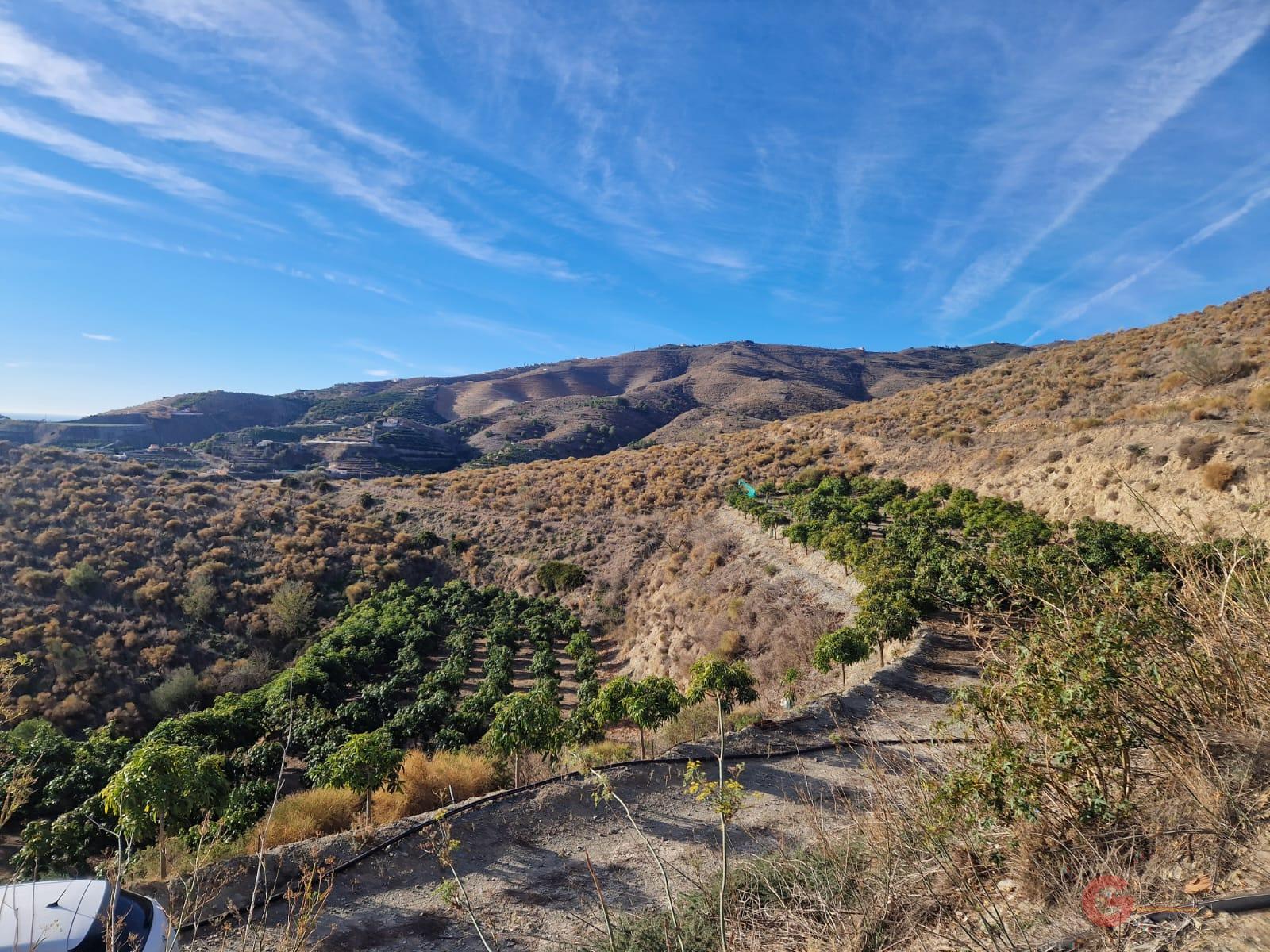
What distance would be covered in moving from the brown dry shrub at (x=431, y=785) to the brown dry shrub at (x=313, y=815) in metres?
0.40

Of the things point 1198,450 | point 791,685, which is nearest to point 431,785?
point 791,685

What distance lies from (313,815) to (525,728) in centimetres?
325

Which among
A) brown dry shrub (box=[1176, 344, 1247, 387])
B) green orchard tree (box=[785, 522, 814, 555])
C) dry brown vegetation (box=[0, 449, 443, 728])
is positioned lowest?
dry brown vegetation (box=[0, 449, 443, 728])

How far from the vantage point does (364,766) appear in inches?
323

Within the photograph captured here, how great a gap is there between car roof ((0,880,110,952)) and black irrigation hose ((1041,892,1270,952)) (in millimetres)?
6199

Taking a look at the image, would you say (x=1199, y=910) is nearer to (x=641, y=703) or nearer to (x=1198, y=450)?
(x=641, y=703)

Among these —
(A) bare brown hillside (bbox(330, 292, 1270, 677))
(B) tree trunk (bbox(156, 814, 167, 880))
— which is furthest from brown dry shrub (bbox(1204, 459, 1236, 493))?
(B) tree trunk (bbox(156, 814, 167, 880))

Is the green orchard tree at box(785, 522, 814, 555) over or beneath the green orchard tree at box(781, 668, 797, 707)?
over

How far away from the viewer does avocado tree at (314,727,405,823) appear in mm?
7984

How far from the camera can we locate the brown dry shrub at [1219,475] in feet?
48.1

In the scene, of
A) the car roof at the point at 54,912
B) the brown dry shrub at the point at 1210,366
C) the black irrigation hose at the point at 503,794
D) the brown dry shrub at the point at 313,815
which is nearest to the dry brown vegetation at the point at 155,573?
the brown dry shrub at the point at 313,815

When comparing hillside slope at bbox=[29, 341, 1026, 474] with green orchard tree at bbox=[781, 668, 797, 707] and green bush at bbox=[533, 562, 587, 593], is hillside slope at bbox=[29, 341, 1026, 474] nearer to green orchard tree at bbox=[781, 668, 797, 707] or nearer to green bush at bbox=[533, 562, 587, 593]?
green bush at bbox=[533, 562, 587, 593]

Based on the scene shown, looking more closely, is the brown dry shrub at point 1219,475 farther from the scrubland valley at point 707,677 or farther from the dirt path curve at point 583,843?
the dirt path curve at point 583,843

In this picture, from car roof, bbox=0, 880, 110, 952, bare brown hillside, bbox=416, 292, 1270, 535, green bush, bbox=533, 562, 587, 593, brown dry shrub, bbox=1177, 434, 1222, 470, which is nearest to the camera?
car roof, bbox=0, 880, 110, 952
